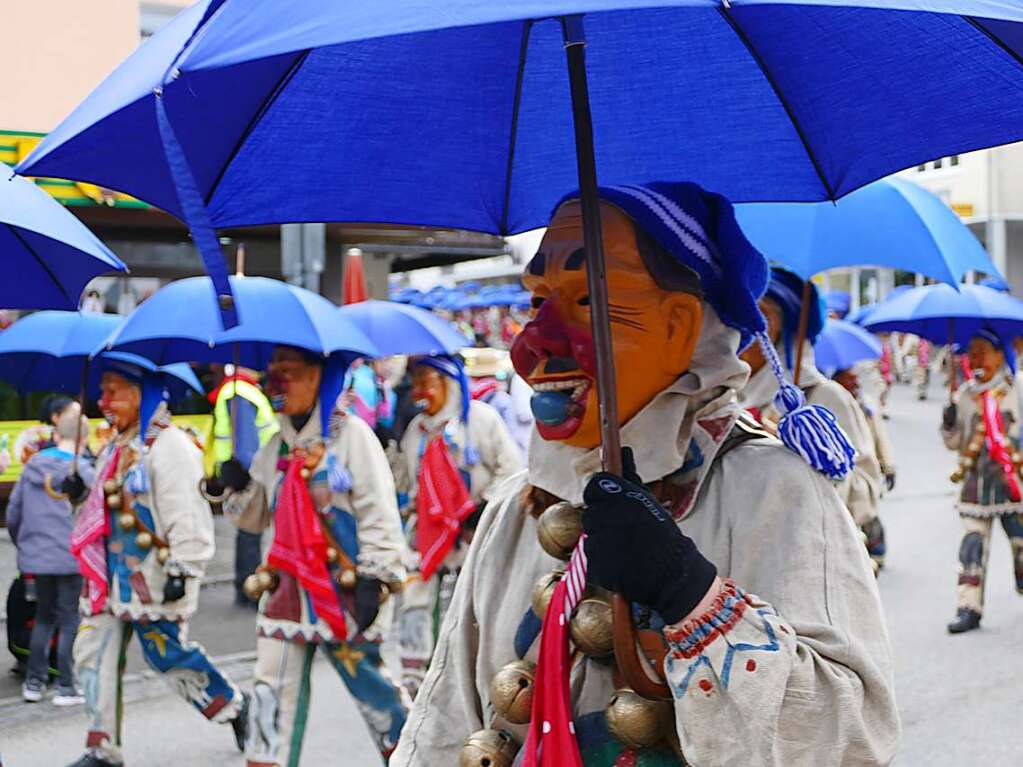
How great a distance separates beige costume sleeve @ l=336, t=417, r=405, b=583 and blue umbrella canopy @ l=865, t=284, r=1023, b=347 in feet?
13.1

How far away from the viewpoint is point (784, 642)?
1.79m

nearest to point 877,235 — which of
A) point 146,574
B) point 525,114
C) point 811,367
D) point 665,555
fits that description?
point 811,367

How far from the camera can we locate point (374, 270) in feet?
72.1

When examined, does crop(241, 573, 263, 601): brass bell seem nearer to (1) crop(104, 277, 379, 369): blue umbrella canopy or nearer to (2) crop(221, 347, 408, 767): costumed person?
(2) crop(221, 347, 408, 767): costumed person

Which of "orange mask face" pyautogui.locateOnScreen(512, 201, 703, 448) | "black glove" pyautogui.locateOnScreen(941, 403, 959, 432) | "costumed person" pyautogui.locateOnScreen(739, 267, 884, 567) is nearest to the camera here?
"orange mask face" pyautogui.locateOnScreen(512, 201, 703, 448)

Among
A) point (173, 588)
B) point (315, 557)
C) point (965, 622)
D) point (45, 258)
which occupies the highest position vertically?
point (45, 258)

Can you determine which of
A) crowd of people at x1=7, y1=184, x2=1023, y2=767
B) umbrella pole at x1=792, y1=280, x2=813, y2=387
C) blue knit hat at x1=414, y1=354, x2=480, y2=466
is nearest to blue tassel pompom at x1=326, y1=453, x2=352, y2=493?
blue knit hat at x1=414, y1=354, x2=480, y2=466

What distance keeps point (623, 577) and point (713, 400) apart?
471 mm

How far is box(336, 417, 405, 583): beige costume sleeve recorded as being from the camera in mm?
5570

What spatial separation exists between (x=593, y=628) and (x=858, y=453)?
386 centimetres

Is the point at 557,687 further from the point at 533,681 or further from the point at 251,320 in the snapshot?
the point at 251,320

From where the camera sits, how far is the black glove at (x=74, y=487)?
7.06 meters

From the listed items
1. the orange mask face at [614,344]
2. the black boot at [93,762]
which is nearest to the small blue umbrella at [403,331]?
the black boot at [93,762]

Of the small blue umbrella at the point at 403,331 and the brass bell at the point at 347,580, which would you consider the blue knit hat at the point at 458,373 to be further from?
the brass bell at the point at 347,580
